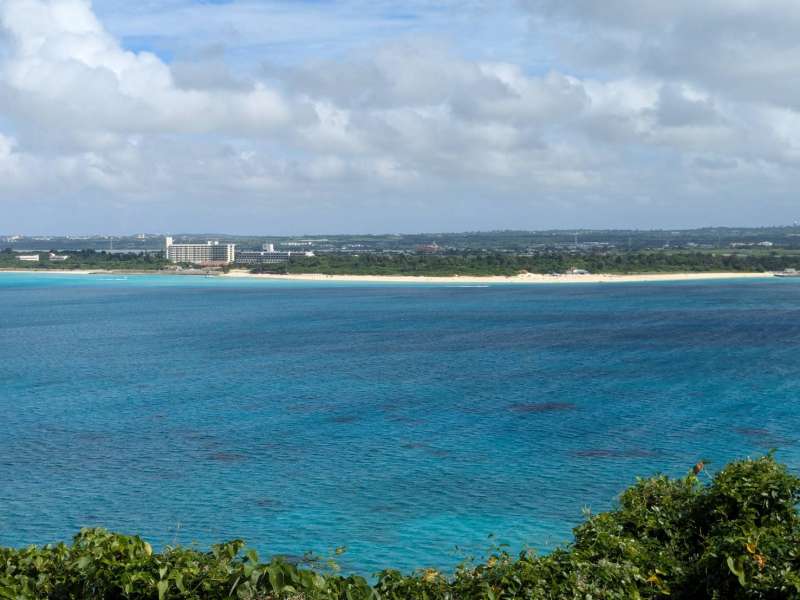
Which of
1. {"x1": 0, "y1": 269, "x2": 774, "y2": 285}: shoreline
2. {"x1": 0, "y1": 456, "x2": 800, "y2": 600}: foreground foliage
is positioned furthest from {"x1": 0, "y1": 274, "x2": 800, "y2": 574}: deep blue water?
{"x1": 0, "y1": 269, "x2": 774, "y2": 285}: shoreline

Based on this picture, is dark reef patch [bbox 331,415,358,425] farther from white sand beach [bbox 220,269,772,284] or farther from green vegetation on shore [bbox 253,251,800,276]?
green vegetation on shore [bbox 253,251,800,276]

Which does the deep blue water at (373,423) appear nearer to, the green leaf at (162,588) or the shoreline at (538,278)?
the green leaf at (162,588)

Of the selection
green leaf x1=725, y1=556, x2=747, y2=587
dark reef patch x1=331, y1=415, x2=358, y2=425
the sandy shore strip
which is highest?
green leaf x1=725, y1=556, x2=747, y2=587

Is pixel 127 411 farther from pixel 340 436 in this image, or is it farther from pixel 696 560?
pixel 696 560

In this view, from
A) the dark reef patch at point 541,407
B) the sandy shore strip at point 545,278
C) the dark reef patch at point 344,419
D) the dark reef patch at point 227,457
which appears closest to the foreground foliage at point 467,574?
the dark reef patch at point 227,457

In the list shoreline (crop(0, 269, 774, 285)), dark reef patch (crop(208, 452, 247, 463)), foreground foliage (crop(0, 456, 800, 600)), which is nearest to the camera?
foreground foliage (crop(0, 456, 800, 600))
